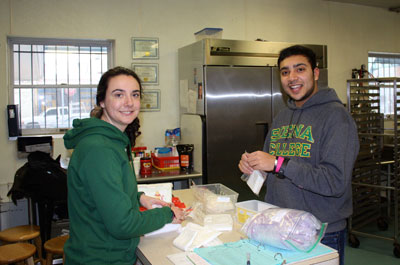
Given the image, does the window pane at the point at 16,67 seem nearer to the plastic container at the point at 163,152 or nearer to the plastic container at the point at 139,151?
the plastic container at the point at 139,151

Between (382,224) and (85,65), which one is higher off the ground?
(85,65)

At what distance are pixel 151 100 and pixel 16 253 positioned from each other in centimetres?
223

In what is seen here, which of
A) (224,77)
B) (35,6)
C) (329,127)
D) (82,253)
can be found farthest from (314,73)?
(35,6)

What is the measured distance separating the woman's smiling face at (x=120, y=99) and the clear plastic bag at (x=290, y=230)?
28.6 inches

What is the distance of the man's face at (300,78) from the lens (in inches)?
75.2

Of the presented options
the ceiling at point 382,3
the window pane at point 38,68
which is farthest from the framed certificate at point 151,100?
the ceiling at point 382,3

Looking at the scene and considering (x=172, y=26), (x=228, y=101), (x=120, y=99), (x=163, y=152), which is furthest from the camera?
(x=172, y=26)

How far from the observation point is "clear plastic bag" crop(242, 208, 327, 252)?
1403mm

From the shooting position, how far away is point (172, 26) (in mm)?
4352

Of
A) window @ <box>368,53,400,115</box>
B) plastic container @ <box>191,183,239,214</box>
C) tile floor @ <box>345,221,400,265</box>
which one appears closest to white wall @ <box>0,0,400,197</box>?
window @ <box>368,53,400,115</box>

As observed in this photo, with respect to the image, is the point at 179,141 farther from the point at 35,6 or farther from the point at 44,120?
the point at 35,6

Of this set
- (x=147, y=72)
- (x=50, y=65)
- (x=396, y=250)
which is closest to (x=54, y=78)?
(x=50, y=65)

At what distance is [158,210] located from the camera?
1.55m

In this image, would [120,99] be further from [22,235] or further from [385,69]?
[385,69]
